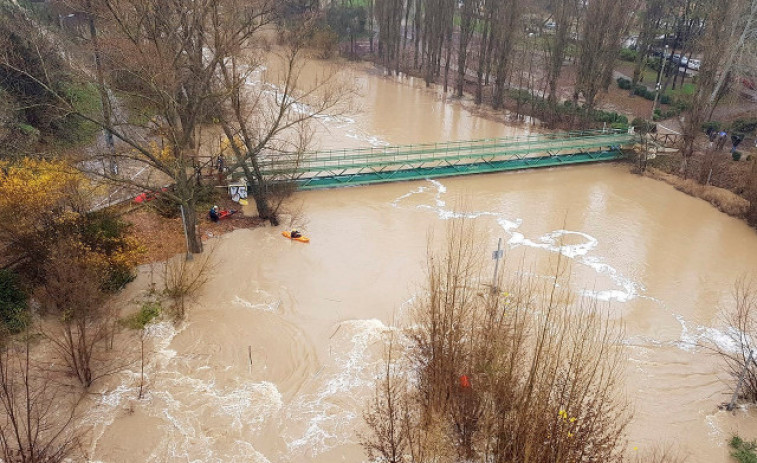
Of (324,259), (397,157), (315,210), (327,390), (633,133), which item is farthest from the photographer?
(633,133)

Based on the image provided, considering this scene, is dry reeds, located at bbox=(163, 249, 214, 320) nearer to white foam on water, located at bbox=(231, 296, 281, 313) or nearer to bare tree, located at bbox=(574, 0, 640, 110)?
white foam on water, located at bbox=(231, 296, 281, 313)

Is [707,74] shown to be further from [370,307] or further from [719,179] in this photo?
[370,307]

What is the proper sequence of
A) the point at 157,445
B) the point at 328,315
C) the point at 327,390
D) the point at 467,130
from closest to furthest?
1. the point at 157,445
2. the point at 327,390
3. the point at 328,315
4. the point at 467,130

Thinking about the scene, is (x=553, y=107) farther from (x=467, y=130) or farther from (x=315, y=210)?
(x=315, y=210)

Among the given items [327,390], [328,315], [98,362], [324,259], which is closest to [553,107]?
[324,259]

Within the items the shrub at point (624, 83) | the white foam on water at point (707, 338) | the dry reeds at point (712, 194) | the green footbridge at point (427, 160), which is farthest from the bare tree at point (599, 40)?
the white foam on water at point (707, 338)

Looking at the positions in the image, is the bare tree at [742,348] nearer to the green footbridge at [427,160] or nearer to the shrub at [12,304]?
the green footbridge at [427,160]
